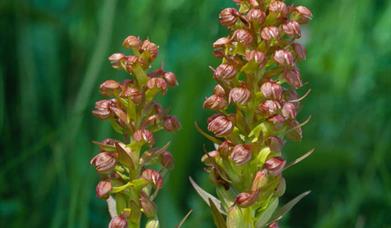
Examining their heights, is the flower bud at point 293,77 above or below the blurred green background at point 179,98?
above

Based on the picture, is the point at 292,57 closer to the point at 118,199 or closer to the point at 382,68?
the point at 118,199

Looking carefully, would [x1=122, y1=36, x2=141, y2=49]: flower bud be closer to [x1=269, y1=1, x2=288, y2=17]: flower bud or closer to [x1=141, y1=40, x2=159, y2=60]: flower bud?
[x1=141, y1=40, x2=159, y2=60]: flower bud

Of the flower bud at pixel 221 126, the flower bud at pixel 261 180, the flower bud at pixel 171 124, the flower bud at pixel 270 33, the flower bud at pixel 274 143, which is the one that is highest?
the flower bud at pixel 270 33

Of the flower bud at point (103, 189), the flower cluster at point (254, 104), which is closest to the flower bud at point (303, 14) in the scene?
the flower cluster at point (254, 104)

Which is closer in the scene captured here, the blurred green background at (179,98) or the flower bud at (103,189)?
the flower bud at (103,189)

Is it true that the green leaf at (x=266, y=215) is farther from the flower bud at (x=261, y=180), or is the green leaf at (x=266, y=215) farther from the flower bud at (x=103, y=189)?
the flower bud at (x=103, y=189)

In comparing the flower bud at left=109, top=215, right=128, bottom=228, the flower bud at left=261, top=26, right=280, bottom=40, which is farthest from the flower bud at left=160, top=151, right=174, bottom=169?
the flower bud at left=261, top=26, right=280, bottom=40

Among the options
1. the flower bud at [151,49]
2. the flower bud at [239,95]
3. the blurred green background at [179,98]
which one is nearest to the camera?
the flower bud at [239,95]

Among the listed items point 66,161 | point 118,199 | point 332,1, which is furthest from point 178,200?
point 118,199
